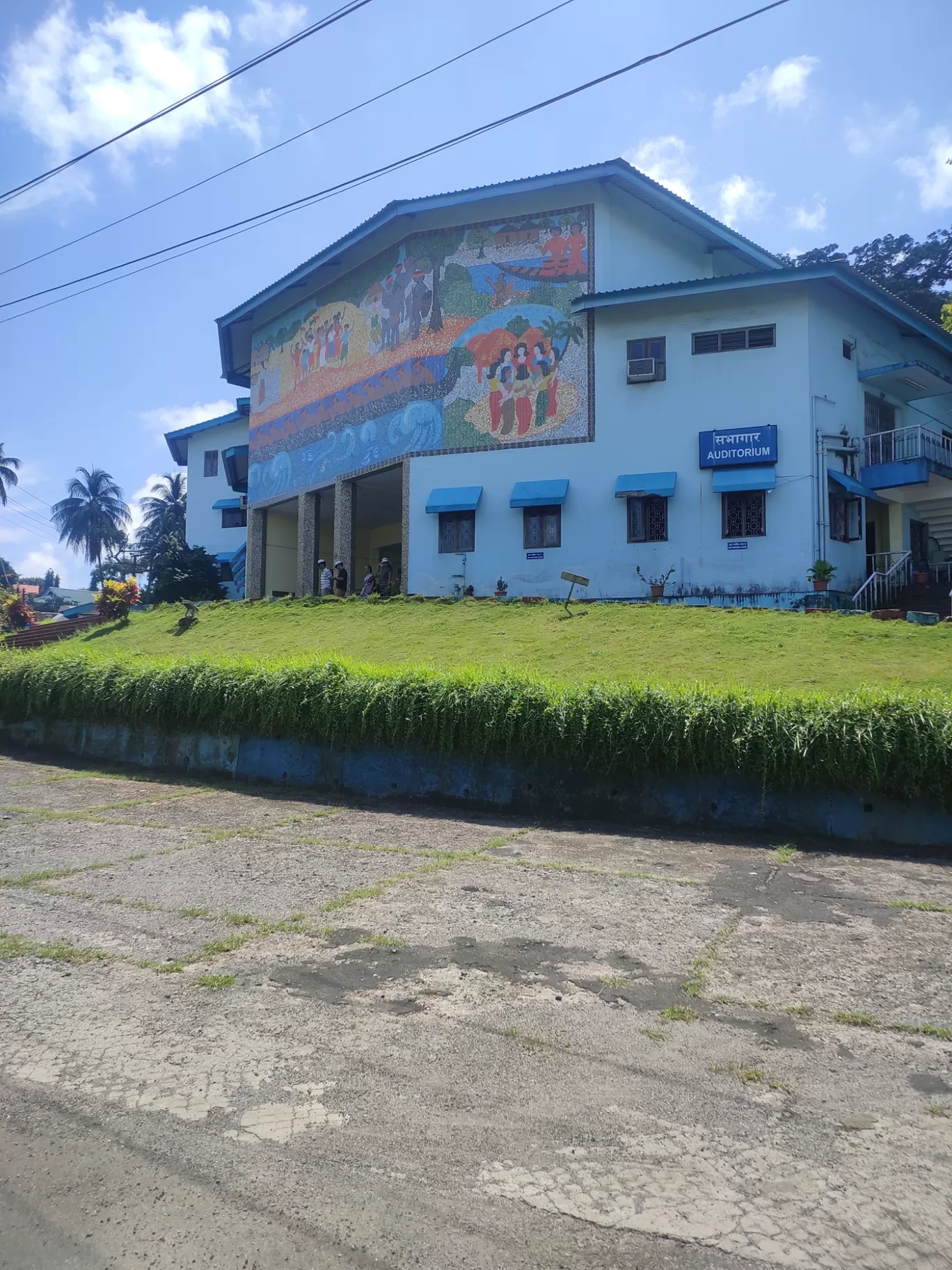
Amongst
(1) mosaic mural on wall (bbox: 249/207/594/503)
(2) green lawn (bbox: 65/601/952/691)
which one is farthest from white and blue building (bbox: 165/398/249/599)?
(2) green lawn (bbox: 65/601/952/691)

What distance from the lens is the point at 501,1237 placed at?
2.33 metres

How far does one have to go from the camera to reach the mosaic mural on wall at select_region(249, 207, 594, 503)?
20625 mm

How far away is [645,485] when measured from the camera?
19.5m

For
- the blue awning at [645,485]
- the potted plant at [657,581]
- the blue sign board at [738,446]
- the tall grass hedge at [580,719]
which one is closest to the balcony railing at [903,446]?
the blue sign board at [738,446]

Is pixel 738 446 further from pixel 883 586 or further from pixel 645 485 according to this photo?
pixel 883 586

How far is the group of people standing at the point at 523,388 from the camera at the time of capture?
20688 millimetres

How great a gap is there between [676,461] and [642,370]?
2.18 metres

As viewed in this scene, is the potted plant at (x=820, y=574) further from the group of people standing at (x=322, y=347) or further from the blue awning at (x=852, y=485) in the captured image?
the group of people standing at (x=322, y=347)

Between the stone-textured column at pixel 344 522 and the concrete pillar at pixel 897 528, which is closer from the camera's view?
the concrete pillar at pixel 897 528

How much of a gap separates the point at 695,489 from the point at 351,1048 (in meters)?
17.6

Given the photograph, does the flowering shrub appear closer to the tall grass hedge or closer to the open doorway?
the open doorway

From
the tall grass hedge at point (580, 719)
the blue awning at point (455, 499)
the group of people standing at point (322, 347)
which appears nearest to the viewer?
the tall grass hedge at point (580, 719)

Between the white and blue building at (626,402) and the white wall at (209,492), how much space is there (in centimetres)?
1100

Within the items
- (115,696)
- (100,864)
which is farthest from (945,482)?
(100,864)
